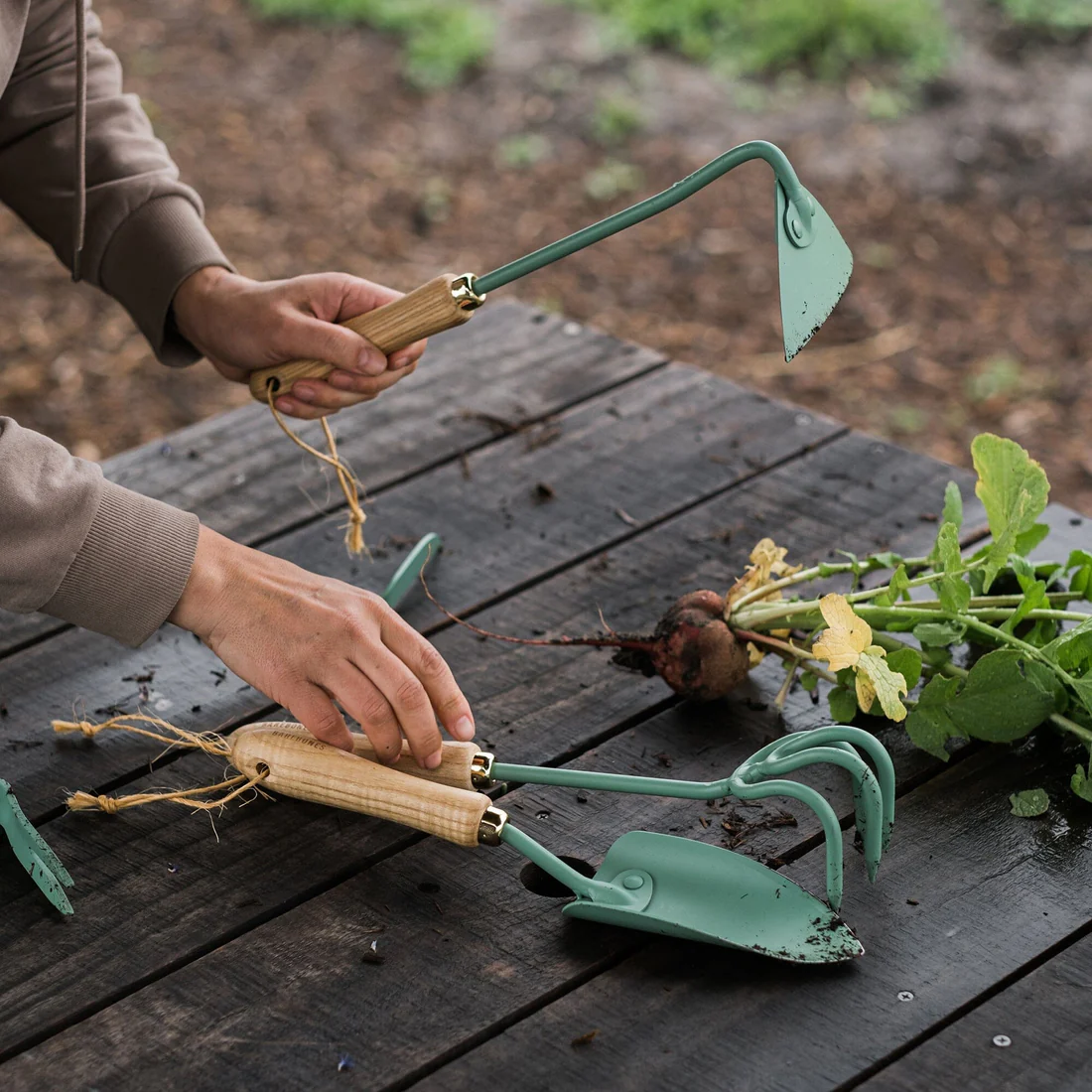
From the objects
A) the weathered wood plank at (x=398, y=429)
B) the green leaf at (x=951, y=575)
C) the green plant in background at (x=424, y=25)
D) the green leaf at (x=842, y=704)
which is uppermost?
the green leaf at (x=951, y=575)

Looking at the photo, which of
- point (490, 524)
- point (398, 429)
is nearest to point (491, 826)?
point (490, 524)

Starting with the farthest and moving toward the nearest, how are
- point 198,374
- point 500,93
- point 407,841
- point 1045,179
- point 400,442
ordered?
point 500,93
point 1045,179
point 198,374
point 400,442
point 407,841

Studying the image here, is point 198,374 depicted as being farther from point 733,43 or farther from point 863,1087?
point 863,1087

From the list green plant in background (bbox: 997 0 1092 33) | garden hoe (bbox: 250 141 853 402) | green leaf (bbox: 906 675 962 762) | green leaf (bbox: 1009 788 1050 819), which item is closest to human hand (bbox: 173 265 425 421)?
garden hoe (bbox: 250 141 853 402)

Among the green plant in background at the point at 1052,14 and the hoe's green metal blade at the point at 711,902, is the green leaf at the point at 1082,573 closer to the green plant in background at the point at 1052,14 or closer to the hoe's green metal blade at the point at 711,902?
the hoe's green metal blade at the point at 711,902

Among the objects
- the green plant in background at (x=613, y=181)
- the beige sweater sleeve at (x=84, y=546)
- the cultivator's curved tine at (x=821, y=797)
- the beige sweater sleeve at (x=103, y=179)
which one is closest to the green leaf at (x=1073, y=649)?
the cultivator's curved tine at (x=821, y=797)

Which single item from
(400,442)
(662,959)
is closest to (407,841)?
(662,959)

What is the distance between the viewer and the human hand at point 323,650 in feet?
4.07

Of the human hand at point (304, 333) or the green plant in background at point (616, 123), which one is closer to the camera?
the human hand at point (304, 333)

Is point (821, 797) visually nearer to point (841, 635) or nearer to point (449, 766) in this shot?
point (841, 635)

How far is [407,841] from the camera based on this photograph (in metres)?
1.32

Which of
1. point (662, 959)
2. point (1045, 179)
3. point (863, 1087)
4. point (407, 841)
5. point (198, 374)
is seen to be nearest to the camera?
point (863, 1087)

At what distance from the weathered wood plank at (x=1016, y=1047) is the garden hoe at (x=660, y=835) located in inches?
4.0

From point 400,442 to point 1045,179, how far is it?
263cm
